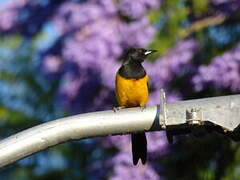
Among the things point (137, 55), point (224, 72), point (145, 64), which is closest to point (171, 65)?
point (145, 64)

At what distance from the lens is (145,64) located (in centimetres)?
668

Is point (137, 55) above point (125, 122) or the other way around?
above

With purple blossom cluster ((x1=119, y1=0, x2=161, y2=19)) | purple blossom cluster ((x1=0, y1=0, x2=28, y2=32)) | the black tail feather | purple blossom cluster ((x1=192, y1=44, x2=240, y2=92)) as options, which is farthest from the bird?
purple blossom cluster ((x1=0, y1=0, x2=28, y2=32))

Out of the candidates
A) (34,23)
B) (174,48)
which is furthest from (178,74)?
(34,23)

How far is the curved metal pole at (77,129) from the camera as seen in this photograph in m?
3.07

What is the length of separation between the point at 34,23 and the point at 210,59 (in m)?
2.04

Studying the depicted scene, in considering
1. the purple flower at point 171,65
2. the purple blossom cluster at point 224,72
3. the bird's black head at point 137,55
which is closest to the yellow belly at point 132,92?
the bird's black head at point 137,55

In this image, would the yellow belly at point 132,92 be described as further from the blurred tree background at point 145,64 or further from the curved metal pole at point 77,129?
the curved metal pole at point 77,129

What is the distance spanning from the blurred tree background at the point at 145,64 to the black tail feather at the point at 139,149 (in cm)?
199

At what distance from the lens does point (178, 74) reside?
21.7ft

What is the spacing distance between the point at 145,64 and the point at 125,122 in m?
3.63

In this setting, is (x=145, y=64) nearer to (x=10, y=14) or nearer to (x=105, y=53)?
(x=105, y=53)

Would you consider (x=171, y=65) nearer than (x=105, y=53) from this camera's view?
Yes

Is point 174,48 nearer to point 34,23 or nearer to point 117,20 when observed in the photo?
point 117,20
